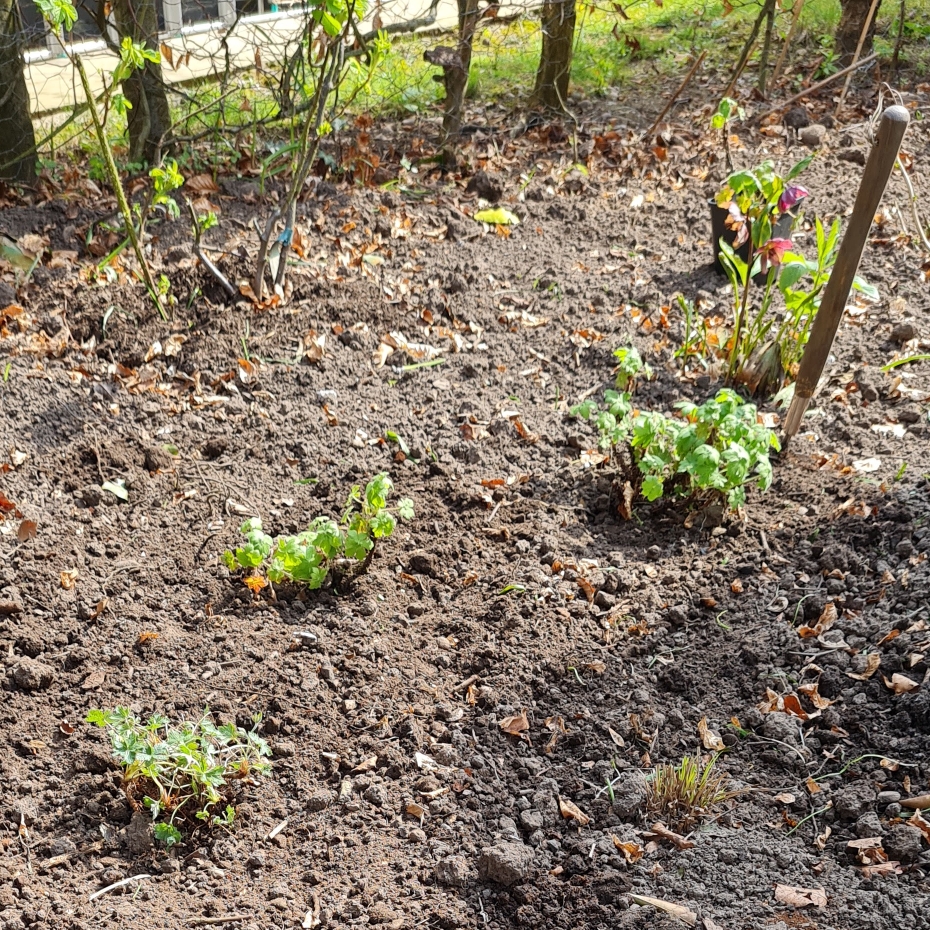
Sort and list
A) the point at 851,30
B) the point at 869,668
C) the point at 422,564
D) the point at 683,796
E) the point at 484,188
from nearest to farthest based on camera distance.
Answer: the point at 683,796, the point at 869,668, the point at 422,564, the point at 484,188, the point at 851,30

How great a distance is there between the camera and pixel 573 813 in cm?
220

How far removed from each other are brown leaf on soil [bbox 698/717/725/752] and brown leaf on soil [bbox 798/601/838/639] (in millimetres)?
444

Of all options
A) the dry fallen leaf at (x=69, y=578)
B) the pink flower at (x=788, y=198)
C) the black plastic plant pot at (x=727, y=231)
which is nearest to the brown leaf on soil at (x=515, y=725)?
the dry fallen leaf at (x=69, y=578)

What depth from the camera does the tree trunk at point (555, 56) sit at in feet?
19.0

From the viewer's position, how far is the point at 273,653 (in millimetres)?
2611

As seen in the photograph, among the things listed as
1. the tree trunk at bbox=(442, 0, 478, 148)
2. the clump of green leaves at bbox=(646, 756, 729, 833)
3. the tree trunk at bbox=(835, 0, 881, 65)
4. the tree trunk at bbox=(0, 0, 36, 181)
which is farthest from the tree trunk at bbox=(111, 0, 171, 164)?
the tree trunk at bbox=(835, 0, 881, 65)

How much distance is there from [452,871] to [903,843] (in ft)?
3.31

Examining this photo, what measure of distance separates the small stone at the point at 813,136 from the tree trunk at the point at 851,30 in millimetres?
1552

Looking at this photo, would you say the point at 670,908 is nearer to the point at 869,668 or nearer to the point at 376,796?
the point at 376,796

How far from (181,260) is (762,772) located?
11.2 ft

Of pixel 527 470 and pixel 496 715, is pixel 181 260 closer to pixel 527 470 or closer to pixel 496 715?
pixel 527 470

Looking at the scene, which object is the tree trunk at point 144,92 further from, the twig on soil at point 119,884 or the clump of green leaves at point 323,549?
the twig on soil at point 119,884

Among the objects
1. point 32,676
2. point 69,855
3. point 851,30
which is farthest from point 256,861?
point 851,30

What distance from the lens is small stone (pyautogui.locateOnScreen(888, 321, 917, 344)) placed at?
12.8 ft
